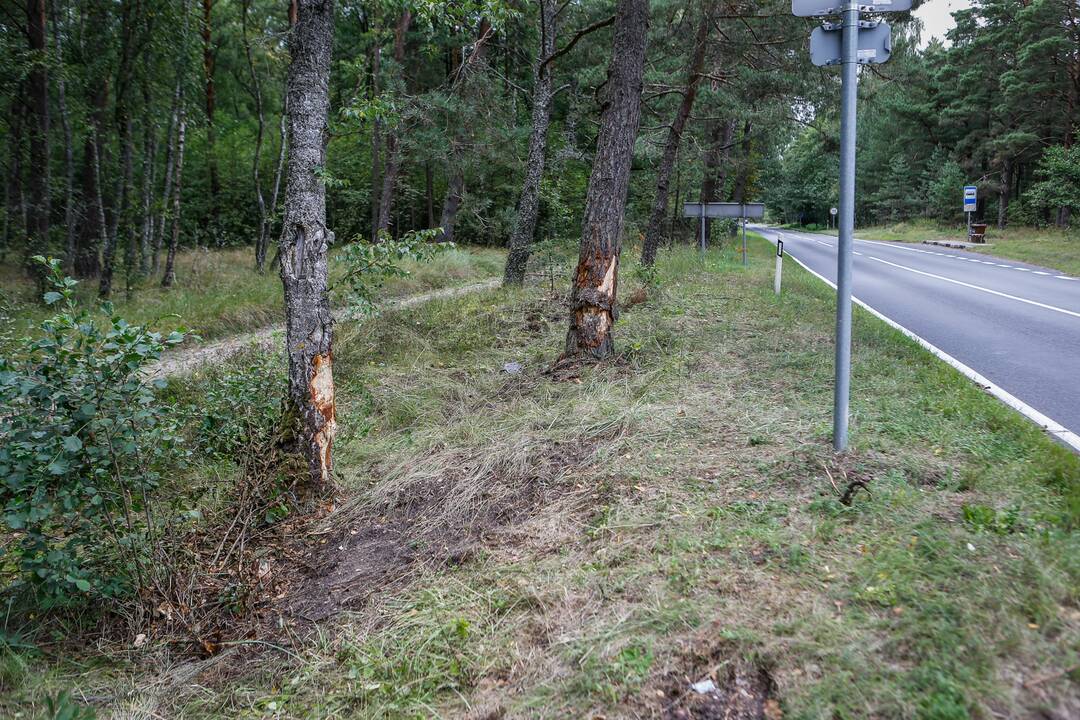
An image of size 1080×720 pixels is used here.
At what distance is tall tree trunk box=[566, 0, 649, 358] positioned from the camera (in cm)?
723

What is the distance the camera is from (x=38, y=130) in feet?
41.9

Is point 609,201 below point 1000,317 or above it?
above

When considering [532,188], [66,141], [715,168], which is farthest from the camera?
[715,168]

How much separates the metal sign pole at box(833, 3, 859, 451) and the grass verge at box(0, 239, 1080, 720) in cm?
34

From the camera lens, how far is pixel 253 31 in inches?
763

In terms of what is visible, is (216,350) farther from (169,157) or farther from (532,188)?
(169,157)

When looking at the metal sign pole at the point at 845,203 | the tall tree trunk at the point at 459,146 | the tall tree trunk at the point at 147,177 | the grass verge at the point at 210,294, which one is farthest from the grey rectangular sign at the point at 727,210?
the metal sign pole at the point at 845,203

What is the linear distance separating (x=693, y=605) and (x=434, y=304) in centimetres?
945

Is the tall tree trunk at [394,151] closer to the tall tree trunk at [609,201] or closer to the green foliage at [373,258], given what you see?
the tall tree trunk at [609,201]

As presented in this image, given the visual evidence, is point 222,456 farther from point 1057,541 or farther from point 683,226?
point 683,226

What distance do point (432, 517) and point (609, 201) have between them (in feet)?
13.6

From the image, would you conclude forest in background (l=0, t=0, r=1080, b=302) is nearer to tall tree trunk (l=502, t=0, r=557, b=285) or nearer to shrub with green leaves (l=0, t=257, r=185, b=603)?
tall tree trunk (l=502, t=0, r=557, b=285)

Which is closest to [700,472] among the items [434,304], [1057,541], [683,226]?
[1057,541]

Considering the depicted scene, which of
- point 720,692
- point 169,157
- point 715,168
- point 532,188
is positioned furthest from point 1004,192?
point 720,692
